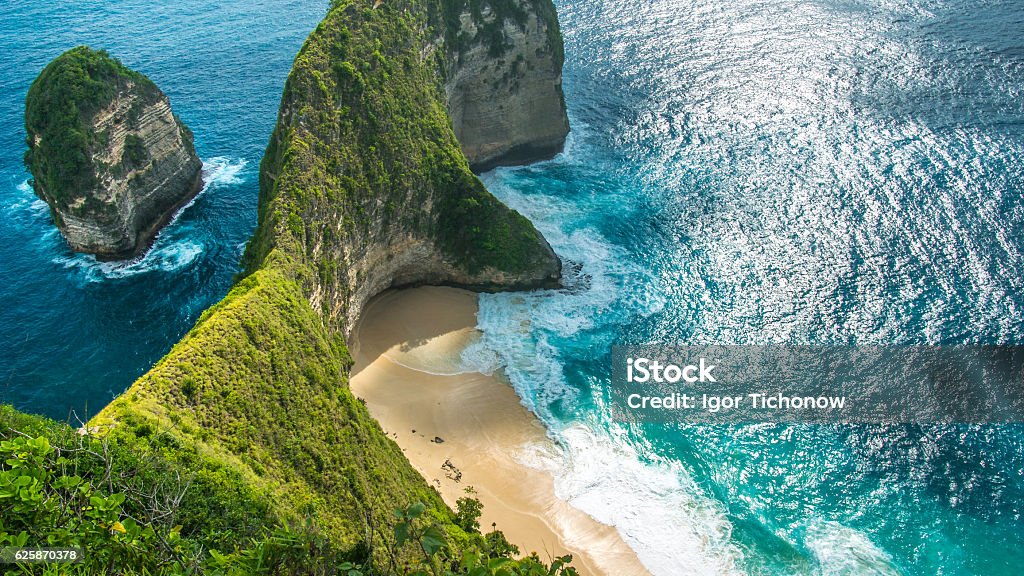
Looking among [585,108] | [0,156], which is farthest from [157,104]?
[585,108]

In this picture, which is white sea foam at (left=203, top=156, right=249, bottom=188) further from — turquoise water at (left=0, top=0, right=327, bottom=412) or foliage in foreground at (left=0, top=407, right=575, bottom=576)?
foliage in foreground at (left=0, top=407, right=575, bottom=576)

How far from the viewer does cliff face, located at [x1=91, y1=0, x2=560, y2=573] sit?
107ft

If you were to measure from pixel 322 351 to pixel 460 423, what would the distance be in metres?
11.2

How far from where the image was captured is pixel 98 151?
59.4m

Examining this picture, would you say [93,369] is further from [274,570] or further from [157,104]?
[274,570]

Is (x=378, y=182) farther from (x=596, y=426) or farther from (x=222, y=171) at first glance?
(x=222, y=171)

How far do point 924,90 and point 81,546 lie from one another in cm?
8804

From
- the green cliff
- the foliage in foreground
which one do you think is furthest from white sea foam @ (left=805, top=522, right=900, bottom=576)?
the foliage in foreground

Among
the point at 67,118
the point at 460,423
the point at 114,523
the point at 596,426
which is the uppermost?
the point at 67,118

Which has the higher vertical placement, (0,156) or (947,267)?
(0,156)

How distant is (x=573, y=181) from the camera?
241 ft

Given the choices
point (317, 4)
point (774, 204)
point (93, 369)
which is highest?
point (317, 4)

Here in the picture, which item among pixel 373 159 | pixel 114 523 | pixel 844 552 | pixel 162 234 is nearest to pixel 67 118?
pixel 162 234

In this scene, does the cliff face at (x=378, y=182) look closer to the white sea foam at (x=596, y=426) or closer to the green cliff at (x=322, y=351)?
the green cliff at (x=322, y=351)
